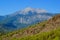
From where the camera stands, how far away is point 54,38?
172500 mm

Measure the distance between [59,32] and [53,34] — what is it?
662cm

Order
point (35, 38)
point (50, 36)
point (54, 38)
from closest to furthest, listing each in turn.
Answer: point (54, 38), point (50, 36), point (35, 38)

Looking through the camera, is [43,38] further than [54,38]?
Yes

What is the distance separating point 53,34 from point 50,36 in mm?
5311

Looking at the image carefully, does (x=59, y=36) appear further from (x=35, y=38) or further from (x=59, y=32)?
(x=35, y=38)

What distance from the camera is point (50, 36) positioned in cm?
18575

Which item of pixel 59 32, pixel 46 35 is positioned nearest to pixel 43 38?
pixel 46 35

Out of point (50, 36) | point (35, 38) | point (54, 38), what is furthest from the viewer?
point (35, 38)

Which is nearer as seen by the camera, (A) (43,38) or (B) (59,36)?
(B) (59,36)

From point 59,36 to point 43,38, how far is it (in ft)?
66.0

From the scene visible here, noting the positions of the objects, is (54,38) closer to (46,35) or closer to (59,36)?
(59,36)

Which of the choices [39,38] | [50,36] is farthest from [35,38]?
[50,36]

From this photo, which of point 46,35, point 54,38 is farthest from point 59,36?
point 46,35

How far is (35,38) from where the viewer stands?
19975cm
